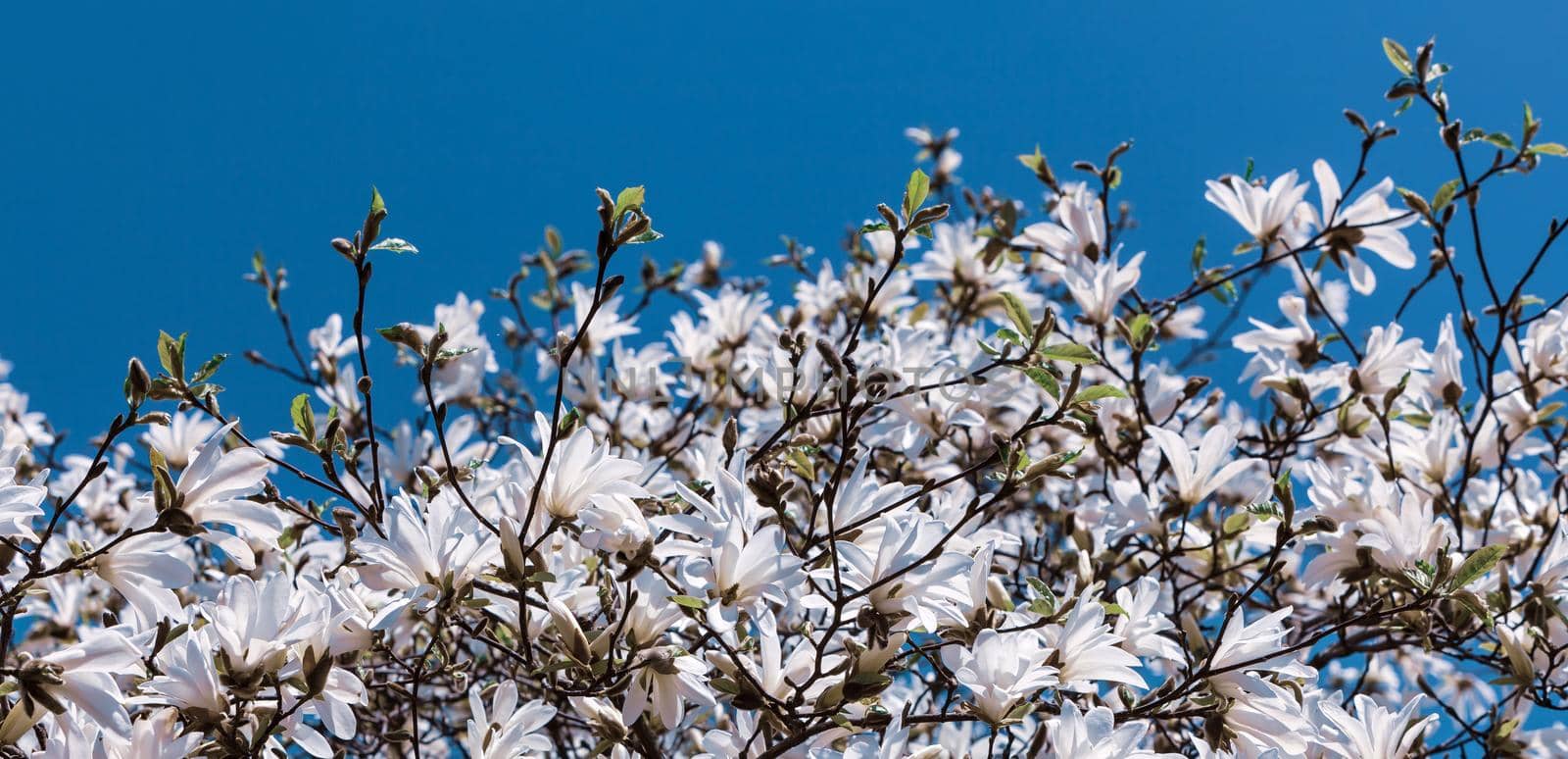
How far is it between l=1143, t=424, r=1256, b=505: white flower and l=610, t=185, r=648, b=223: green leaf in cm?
88

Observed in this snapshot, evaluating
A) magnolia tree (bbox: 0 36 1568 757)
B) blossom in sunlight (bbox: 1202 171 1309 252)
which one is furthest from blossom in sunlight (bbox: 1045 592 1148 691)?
blossom in sunlight (bbox: 1202 171 1309 252)

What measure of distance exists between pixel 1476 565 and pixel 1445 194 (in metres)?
0.93

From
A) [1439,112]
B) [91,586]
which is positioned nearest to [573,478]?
[1439,112]

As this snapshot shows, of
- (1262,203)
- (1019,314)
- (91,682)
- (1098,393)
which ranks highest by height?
(1262,203)

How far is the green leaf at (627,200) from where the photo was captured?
4.30 feet

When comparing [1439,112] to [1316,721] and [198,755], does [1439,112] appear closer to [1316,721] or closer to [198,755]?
[1316,721]

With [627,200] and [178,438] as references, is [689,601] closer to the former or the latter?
[627,200]

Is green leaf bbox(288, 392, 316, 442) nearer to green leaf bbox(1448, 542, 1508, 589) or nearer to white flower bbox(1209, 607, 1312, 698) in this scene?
white flower bbox(1209, 607, 1312, 698)

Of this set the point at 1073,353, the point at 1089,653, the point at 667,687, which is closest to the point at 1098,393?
the point at 1073,353

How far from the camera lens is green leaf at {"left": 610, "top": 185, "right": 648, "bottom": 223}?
131 cm

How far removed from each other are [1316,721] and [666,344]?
1.83 metres

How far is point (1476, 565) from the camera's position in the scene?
4.87ft

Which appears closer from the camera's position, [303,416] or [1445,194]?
[303,416]

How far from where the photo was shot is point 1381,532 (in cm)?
169
